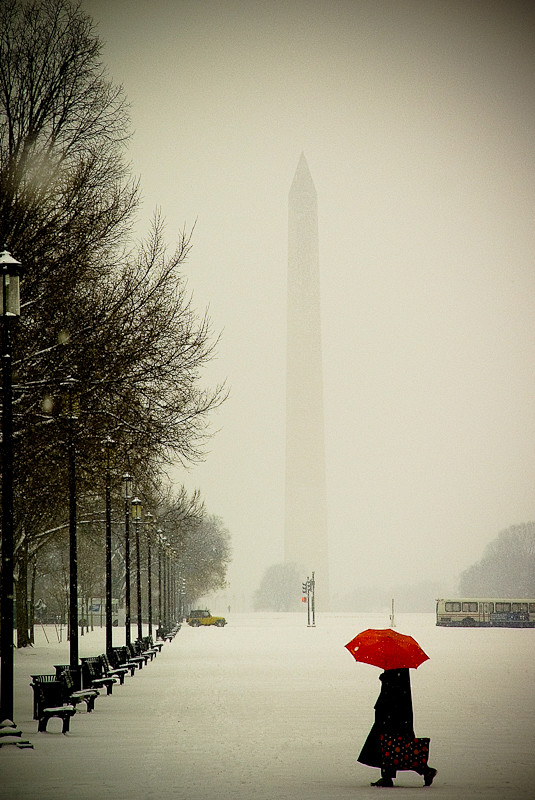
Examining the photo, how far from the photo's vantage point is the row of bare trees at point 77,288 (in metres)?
28.9

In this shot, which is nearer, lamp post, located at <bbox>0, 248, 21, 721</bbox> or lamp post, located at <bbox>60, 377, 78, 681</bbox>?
lamp post, located at <bbox>0, 248, 21, 721</bbox>

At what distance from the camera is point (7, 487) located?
19.6 metres

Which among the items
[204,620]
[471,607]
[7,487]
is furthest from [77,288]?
[204,620]

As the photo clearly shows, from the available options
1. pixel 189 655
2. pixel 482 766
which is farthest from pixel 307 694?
pixel 189 655

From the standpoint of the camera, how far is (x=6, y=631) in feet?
61.7

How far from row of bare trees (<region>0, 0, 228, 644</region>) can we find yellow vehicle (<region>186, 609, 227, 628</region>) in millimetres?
76088

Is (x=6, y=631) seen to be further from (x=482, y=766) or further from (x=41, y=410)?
(x=41, y=410)

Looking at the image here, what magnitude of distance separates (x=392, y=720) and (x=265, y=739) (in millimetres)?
5243

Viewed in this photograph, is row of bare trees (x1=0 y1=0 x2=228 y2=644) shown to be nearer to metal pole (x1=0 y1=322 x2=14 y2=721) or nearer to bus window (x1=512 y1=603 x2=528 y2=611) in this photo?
metal pole (x1=0 y1=322 x2=14 y2=721)

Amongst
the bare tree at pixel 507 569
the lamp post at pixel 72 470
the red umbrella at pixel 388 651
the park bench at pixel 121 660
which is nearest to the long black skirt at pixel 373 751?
the red umbrella at pixel 388 651

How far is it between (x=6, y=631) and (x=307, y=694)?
11375mm

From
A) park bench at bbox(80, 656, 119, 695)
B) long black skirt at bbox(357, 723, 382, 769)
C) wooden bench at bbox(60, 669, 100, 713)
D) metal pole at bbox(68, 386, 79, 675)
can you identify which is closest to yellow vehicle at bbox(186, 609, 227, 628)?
park bench at bbox(80, 656, 119, 695)

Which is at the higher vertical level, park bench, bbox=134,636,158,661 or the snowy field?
the snowy field

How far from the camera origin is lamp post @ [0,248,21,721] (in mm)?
18781
